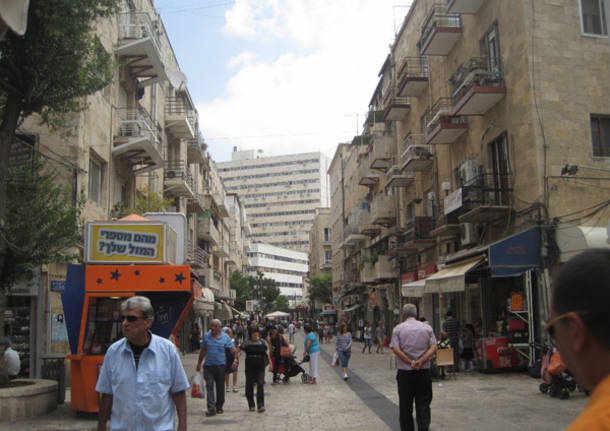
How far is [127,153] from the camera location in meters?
23.0

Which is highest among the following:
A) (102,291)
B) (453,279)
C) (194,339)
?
(453,279)

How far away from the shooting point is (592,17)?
60.3 feet

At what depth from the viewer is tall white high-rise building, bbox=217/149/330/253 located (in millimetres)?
145875

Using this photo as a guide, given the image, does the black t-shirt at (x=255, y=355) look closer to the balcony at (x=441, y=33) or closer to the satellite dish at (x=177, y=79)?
the balcony at (x=441, y=33)

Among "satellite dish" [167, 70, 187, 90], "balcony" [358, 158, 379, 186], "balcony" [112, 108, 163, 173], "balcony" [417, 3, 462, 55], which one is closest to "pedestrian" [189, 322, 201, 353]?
"balcony" [112, 108, 163, 173]

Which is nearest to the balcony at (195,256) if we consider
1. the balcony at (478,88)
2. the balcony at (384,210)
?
the balcony at (384,210)

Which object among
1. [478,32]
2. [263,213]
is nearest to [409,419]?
[478,32]

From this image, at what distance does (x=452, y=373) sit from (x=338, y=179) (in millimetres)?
47164

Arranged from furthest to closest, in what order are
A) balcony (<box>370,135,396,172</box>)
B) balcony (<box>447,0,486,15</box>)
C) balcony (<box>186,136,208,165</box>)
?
balcony (<box>186,136,208,165</box>), balcony (<box>370,135,396,172</box>), balcony (<box>447,0,486,15</box>)

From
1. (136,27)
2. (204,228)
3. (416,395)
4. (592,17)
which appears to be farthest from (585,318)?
(204,228)

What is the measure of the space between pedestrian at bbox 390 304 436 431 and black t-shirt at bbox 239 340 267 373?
4.88m

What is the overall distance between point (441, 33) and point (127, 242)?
1561 cm

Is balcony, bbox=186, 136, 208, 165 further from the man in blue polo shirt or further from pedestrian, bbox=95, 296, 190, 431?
pedestrian, bbox=95, 296, 190, 431

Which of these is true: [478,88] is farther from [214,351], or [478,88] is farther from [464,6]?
[214,351]
